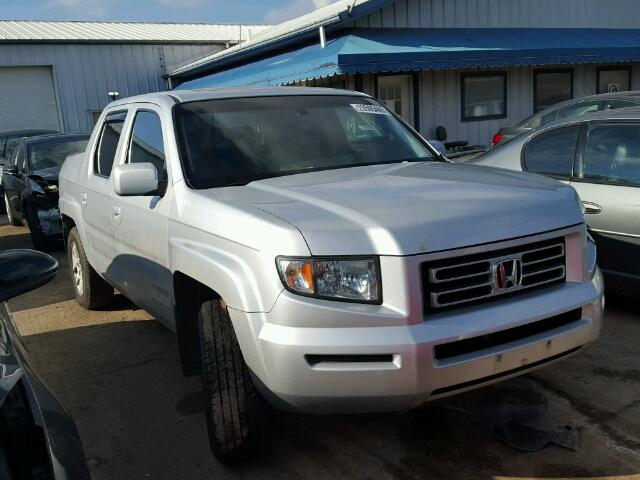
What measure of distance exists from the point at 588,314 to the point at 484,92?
1274 centimetres

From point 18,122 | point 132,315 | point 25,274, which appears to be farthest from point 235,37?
point 25,274

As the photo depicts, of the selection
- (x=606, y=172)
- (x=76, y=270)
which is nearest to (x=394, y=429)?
(x=606, y=172)

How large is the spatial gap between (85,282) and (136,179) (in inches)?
99.9

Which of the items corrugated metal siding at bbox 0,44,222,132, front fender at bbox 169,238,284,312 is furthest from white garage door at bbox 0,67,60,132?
front fender at bbox 169,238,284,312

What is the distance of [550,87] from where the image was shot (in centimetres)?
1575

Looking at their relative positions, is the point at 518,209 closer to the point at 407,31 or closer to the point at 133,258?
the point at 133,258

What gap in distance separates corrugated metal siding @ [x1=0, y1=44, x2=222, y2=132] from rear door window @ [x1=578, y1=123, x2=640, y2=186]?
18.2m

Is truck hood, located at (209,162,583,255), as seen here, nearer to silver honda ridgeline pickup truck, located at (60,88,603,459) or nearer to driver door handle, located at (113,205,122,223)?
silver honda ridgeline pickup truck, located at (60,88,603,459)

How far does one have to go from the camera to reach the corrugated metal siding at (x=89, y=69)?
19.4 m

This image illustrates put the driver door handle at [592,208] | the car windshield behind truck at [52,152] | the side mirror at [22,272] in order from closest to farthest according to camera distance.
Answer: the side mirror at [22,272], the driver door handle at [592,208], the car windshield behind truck at [52,152]

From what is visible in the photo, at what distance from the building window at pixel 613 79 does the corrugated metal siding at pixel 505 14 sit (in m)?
1.26

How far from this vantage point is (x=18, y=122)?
19.4 m

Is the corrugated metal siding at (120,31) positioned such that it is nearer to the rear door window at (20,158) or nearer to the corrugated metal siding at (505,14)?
the corrugated metal siding at (505,14)

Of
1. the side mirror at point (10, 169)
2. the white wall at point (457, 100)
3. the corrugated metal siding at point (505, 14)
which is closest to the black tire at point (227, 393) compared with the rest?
the side mirror at point (10, 169)
